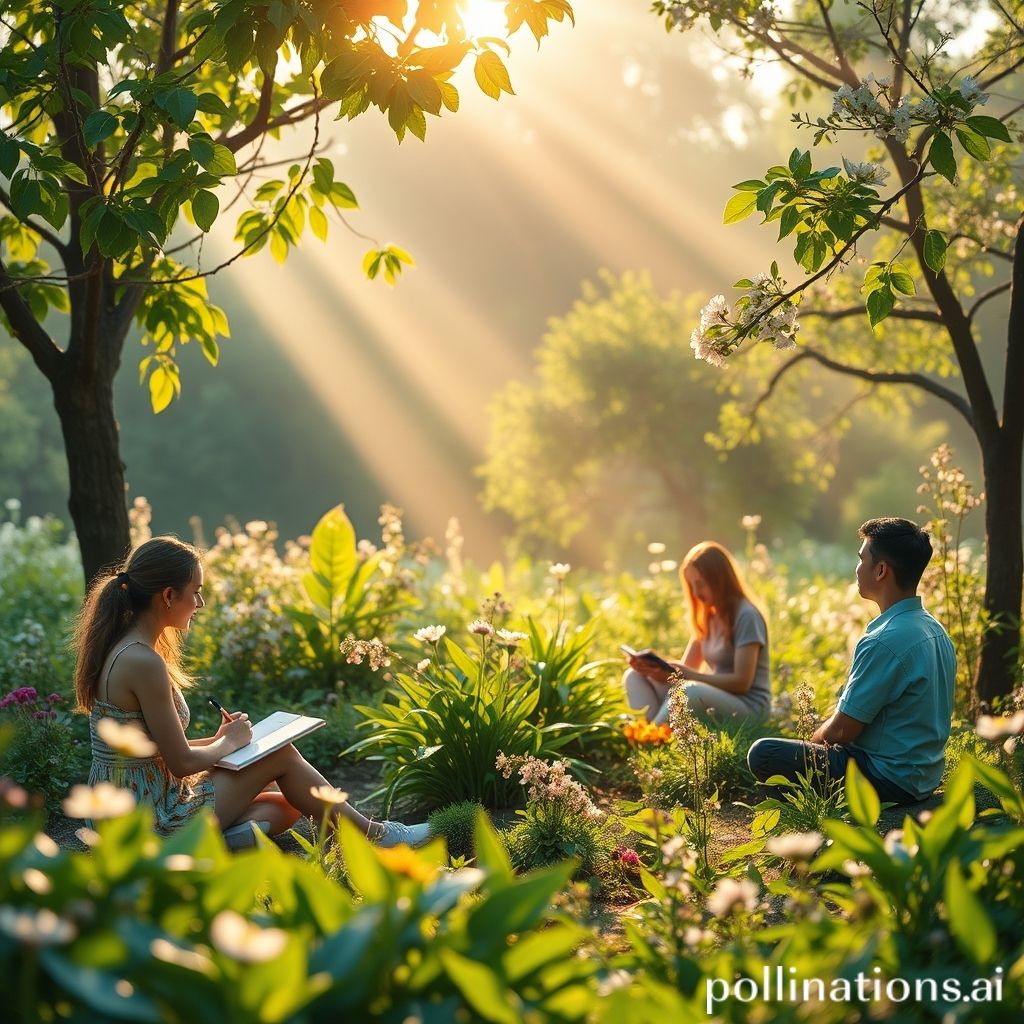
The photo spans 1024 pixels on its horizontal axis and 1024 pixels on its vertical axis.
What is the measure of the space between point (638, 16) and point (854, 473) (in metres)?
22.4

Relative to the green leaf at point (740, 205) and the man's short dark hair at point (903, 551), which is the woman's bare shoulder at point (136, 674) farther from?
the man's short dark hair at point (903, 551)

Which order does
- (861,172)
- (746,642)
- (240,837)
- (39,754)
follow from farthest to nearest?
(746,642) → (39,754) → (240,837) → (861,172)

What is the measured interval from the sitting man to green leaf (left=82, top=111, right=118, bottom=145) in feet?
9.49

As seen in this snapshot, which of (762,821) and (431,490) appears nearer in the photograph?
(762,821)

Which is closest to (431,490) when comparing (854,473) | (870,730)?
(854,473)

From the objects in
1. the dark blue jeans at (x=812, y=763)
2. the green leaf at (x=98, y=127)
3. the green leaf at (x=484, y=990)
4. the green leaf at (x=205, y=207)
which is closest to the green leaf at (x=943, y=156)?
the dark blue jeans at (x=812, y=763)

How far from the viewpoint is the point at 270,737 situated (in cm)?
402

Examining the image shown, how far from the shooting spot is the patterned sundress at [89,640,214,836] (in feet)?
12.2

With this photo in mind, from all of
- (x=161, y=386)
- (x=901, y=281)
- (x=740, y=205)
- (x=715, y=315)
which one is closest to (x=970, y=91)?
(x=901, y=281)

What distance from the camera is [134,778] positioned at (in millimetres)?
3742

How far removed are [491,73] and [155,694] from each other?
2304 millimetres

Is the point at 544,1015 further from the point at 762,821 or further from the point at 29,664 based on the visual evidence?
the point at 29,664

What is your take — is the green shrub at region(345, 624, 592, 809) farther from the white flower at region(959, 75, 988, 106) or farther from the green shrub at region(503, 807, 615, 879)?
the white flower at region(959, 75, 988, 106)

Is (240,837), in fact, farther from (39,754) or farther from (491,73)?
(491,73)
